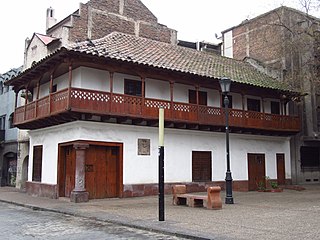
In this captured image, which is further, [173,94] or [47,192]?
[173,94]

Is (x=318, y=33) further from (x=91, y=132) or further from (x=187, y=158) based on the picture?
(x=91, y=132)

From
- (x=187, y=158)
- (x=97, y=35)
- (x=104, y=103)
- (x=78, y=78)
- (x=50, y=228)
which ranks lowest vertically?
(x=50, y=228)

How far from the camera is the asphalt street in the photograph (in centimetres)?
875

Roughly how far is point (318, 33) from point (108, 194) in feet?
43.9

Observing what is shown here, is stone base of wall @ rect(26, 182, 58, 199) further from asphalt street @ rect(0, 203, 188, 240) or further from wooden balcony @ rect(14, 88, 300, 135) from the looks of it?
asphalt street @ rect(0, 203, 188, 240)

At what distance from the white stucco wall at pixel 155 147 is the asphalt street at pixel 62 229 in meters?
6.14

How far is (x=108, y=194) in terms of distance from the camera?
730 inches

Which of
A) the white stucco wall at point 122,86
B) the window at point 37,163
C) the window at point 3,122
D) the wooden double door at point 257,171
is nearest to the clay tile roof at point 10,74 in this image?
the window at point 3,122

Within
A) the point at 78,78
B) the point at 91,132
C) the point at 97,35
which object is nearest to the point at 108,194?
the point at 91,132

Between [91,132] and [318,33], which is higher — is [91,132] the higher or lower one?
the lower one

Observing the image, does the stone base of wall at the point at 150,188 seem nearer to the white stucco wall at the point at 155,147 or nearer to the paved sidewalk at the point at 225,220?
the white stucco wall at the point at 155,147

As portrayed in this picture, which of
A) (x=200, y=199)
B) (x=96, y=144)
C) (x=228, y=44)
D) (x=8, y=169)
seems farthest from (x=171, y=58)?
(x=8, y=169)

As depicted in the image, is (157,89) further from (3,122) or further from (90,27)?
(3,122)

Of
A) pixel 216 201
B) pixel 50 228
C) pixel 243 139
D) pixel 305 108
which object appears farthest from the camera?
pixel 305 108
